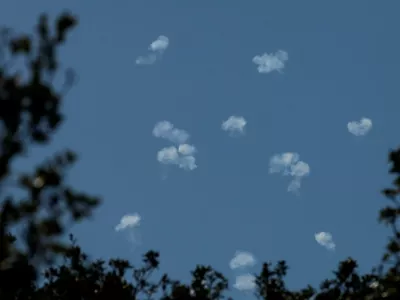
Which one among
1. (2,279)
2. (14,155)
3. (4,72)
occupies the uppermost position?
(4,72)

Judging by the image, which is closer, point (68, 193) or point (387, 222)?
point (68, 193)

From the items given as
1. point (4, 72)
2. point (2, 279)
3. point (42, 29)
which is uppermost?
point (42, 29)

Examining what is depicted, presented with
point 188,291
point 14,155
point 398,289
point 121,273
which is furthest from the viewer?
point 121,273

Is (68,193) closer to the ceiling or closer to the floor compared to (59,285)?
closer to the floor

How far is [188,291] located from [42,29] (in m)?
13.7

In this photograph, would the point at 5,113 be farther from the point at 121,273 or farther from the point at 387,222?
the point at 121,273

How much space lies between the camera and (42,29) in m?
7.21

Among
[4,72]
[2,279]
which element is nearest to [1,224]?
[2,279]

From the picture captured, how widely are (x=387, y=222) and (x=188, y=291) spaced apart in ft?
27.9

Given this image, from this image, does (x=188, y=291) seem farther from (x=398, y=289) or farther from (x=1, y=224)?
(x=1, y=224)

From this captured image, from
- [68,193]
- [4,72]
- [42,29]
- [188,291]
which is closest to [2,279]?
[68,193]

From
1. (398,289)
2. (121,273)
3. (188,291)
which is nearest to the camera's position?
(398,289)

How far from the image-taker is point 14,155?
688 cm

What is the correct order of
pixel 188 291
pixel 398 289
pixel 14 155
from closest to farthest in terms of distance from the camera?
pixel 14 155 < pixel 398 289 < pixel 188 291
